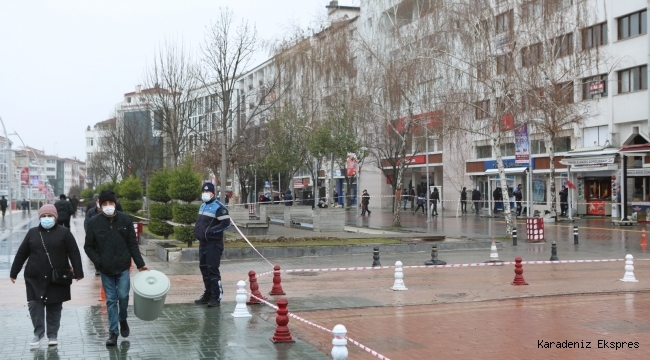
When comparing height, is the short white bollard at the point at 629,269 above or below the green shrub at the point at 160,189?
below

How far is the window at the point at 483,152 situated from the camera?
163ft

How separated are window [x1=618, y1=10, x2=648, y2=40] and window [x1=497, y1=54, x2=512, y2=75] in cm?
1427

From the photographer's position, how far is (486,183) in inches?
2002

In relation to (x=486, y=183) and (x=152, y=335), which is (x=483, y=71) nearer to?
(x=152, y=335)

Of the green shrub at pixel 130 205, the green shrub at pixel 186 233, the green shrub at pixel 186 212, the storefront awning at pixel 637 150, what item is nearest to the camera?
the green shrub at pixel 186 212

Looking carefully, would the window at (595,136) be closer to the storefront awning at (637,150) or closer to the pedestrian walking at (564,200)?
the pedestrian walking at (564,200)

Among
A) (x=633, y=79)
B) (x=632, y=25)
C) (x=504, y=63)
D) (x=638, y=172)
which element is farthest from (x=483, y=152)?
(x=504, y=63)

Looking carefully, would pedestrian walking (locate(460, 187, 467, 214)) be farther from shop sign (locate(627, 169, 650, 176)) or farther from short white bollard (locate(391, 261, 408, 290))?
short white bollard (locate(391, 261, 408, 290))

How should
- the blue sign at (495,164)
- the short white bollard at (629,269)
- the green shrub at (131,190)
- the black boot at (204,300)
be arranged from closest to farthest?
the black boot at (204,300), the short white bollard at (629,269), the green shrub at (131,190), the blue sign at (495,164)

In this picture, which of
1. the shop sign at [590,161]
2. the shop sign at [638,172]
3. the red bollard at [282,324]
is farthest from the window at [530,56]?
the red bollard at [282,324]

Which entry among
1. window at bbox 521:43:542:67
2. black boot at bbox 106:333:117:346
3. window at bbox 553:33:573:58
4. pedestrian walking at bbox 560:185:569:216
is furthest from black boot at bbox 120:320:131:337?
pedestrian walking at bbox 560:185:569:216

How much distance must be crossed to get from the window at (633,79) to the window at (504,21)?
13162 mm

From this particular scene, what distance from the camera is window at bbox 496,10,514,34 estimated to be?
26875 mm

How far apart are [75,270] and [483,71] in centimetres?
2068
